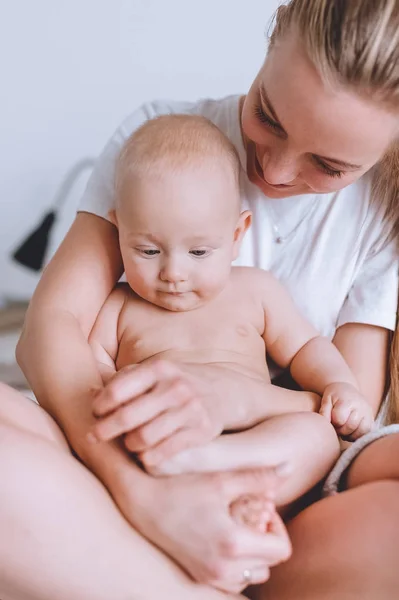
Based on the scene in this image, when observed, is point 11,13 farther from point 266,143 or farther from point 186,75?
point 266,143

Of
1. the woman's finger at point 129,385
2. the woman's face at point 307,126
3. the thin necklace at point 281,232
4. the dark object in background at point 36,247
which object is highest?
the woman's face at point 307,126

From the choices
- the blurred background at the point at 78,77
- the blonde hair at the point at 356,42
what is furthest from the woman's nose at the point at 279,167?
the blurred background at the point at 78,77

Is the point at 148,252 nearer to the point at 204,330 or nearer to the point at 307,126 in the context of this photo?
the point at 204,330

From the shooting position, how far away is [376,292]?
1.04 meters

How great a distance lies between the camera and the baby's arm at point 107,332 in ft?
3.14

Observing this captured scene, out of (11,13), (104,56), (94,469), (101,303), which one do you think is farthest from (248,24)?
(94,469)

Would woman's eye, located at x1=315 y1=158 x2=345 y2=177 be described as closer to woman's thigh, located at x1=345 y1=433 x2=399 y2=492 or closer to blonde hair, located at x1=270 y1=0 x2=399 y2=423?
blonde hair, located at x1=270 y1=0 x2=399 y2=423

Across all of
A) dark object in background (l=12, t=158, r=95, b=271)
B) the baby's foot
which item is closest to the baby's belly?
the baby's foot

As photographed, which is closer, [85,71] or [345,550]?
[345,550]

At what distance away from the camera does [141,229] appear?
0.89 meters

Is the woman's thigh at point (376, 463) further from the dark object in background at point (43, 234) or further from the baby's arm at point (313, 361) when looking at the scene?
the dark object in background at point (43, 234)

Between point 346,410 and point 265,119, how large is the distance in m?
0.37

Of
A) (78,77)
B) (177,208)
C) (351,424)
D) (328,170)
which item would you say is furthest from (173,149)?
(78,77)

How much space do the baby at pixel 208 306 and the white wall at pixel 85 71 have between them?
0.82 m
